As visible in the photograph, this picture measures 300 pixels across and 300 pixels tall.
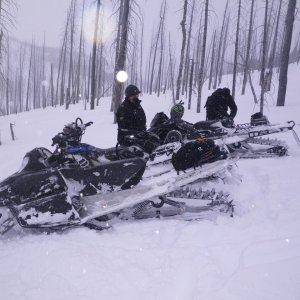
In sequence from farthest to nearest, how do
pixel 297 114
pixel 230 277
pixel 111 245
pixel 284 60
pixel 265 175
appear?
pixel 284 60
pixel 297 114
pixel 265 175
pixel 111 245
pixel 230 277

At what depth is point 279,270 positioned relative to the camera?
343cm

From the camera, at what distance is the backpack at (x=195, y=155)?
5066mm

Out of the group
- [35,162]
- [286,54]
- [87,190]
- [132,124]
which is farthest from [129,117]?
[286,54]

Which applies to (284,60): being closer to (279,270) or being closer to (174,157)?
(174,157)

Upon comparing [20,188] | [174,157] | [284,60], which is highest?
[284,60]

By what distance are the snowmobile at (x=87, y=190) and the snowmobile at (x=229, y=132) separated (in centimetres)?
261

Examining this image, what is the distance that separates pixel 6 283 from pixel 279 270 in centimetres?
261

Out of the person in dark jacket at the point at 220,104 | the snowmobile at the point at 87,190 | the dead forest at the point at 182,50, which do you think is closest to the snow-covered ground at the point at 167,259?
the snowmobile at the point at 87,190

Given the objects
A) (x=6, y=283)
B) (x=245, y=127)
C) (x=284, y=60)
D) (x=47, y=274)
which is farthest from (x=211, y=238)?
(x=284, y=60)

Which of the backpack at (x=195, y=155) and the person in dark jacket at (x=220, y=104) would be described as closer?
the backpack at (x=195, y=155)

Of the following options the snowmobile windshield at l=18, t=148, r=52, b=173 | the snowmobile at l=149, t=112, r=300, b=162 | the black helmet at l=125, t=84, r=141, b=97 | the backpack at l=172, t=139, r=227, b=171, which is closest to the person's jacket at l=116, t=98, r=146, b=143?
the black helmet at l=125, t=84, r=141, b=97

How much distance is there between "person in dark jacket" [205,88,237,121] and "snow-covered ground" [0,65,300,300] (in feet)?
14.1

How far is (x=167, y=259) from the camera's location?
3.78 m

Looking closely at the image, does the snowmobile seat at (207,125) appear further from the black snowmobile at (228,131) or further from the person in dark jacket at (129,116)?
the person in dark jacket at (129,116)
